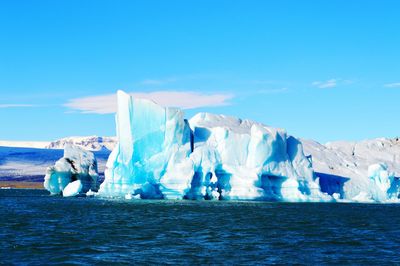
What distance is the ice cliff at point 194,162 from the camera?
41.8m

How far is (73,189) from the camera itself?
5341cm

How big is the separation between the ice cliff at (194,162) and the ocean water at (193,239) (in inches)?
427

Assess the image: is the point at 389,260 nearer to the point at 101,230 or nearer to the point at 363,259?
the point at 363,259

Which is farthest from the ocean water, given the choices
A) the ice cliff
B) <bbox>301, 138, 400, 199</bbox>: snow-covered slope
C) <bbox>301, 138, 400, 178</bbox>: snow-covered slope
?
<bbox>301, 138, 400, 178</bbox>: snow-covered slope

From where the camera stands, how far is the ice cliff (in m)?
41.8

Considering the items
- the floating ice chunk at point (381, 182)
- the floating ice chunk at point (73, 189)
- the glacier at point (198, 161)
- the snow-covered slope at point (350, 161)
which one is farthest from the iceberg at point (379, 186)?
the floating ice chunk at point (73, 189)

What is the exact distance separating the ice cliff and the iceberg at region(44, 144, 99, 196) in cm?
1042

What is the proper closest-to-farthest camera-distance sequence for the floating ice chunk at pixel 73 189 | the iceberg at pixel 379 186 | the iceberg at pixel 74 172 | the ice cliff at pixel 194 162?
the ice cliff at pixel 194 162 < the iceberg at pixel 379 186 < the floating ice chunk at pixel 73 189 < the iceberg at pixel 74 172

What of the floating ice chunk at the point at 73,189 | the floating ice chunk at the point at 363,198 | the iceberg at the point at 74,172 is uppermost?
the iceberg at the point at 74,172

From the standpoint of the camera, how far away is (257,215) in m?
31.8

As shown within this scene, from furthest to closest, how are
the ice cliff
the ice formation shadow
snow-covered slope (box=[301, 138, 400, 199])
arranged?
snow-covered slope (box=[301, 138, 400, 199]) < the ice formation shadow < the ice cliff

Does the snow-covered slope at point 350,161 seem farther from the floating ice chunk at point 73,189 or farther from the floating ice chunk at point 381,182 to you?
the floating ice chunk at point 73,189

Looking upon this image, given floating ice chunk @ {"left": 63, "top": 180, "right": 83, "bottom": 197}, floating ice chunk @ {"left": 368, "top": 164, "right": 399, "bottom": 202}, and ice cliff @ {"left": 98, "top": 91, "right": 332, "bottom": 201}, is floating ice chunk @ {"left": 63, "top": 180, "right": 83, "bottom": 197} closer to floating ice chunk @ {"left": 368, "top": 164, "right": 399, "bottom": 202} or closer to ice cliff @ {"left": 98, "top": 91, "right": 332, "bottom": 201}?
ice cliff @ {"left": 98, "top": 91, "right": 332, "bottom": 201}

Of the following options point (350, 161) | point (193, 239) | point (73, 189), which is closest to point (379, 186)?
point (350, 161)
